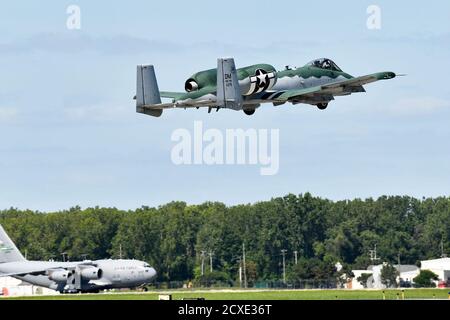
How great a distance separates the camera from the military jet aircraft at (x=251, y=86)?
87.6m

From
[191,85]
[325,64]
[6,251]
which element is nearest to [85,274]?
[6,251]

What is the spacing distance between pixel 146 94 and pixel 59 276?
305 ft

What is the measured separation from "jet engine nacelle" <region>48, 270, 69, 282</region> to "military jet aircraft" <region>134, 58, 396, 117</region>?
8282 cm

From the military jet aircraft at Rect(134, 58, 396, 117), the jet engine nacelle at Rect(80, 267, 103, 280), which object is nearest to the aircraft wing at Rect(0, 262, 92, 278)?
the jet engine nacelle at Rect(80, 267, 103, 280)

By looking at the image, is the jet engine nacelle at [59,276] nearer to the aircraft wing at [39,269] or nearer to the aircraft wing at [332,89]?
the aircraft wing at [39,269]

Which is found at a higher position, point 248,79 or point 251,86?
point 248,79

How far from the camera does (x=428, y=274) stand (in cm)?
19900

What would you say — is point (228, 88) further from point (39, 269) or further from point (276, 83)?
point (39, 269)

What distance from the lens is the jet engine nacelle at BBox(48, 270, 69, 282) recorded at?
177375 mm

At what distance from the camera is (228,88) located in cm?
8694

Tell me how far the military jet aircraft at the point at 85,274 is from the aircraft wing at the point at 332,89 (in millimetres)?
78460

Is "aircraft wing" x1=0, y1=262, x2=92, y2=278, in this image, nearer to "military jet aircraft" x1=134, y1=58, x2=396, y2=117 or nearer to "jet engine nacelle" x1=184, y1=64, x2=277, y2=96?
"military jet aircraft" x1=134, y1=58, x2=396, y2=117
